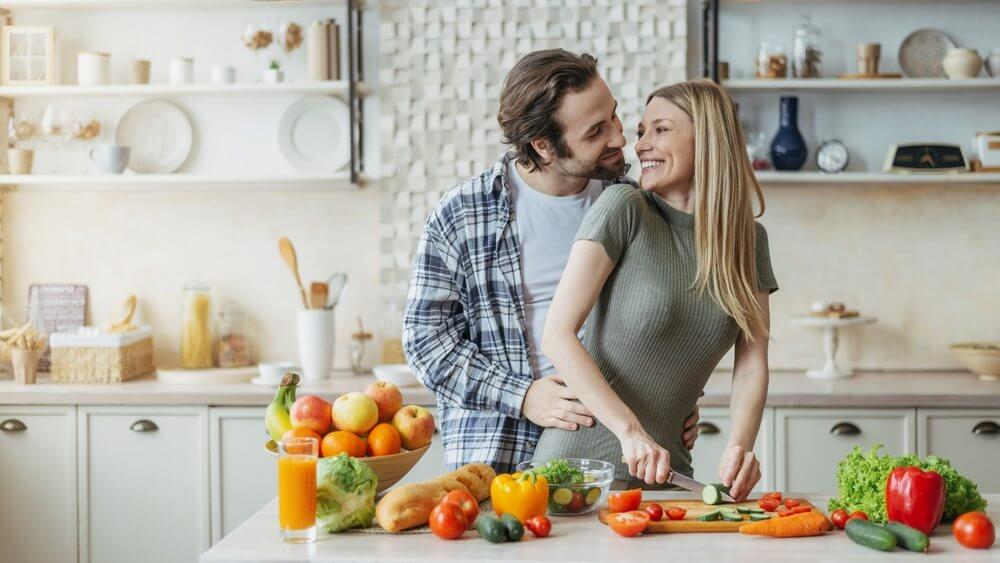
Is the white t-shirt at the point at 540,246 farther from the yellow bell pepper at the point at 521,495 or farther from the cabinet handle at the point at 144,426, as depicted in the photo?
the cabinet handle at the point at 144,426

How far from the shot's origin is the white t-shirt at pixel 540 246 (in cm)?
225

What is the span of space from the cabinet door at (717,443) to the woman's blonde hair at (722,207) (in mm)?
1264

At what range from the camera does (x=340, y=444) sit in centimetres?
177

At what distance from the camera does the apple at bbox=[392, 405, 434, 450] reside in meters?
1.85

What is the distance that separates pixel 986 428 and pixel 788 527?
190 cm

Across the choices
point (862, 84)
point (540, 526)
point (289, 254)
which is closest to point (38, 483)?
point (289, 254)

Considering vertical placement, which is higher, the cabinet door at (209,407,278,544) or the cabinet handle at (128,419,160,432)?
the cabinet handle at (128,419,160,432)

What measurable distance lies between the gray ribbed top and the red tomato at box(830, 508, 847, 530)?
0.39m

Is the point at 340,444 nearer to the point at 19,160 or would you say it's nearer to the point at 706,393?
the point at 706,393

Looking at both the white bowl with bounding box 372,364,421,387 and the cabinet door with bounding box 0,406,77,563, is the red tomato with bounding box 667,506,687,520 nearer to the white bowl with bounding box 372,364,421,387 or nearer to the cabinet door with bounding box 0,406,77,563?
the white bowl with bounding box 372,364,421,387

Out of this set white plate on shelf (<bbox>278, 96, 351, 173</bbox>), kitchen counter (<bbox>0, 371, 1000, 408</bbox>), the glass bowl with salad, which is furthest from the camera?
white plate on shelf (<bbox>278, 96, 351, 173</bbox>)

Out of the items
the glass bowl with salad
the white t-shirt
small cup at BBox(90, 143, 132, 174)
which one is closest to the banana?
the glass bowl with salad

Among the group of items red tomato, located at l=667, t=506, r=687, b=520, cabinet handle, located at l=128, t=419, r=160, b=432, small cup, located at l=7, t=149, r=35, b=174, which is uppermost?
small cup, located at l=7, t=149, r=35, b=174

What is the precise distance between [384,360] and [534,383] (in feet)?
5.59
